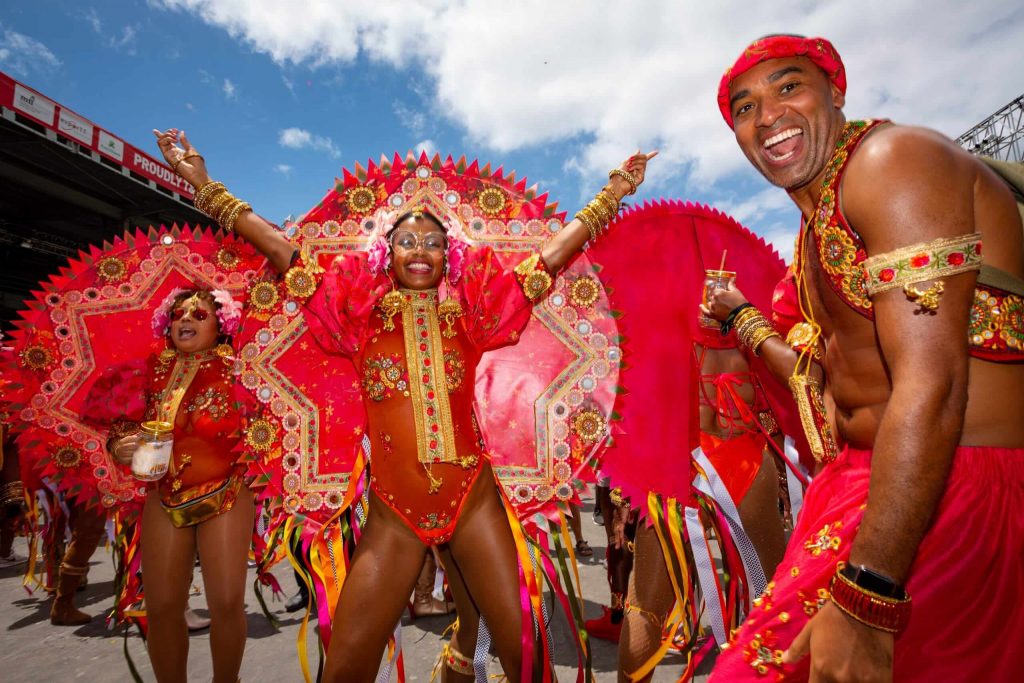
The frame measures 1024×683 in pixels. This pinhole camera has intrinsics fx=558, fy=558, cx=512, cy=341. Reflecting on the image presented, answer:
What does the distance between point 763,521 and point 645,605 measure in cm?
88

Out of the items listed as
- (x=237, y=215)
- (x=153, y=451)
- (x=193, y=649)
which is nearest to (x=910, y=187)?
(x=237, y=215)

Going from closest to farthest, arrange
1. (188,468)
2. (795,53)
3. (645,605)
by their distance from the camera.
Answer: (795,53) < (645,605) < (188,468)

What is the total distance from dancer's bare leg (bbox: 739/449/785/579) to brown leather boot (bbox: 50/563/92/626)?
549cm

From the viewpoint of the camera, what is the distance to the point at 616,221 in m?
3.20

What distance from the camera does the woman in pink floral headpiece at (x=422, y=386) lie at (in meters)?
2.29

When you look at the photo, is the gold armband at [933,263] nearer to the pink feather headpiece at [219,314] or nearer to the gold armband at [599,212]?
the gold armband at [599,212]

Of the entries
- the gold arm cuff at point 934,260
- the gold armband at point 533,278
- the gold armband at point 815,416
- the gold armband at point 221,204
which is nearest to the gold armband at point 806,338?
the gold armband at point 815,416

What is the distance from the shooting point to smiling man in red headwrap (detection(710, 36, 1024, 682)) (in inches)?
40.2

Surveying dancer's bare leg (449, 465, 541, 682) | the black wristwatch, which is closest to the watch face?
the black wristwatch

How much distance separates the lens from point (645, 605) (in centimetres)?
289

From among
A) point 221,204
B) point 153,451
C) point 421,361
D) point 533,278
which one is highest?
point 221,204

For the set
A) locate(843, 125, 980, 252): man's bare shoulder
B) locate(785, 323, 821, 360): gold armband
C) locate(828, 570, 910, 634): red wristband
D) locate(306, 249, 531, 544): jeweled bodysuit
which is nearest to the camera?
locate(828, 570, 910, 634): red wristband

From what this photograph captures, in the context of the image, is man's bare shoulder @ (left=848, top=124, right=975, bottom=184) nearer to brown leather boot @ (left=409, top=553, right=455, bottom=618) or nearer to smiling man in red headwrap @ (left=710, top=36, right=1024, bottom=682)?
smiling man in red headwrap @ (left=710, top=36, right=1024, bottom=682)

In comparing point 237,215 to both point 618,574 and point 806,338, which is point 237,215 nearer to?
point 806,338
